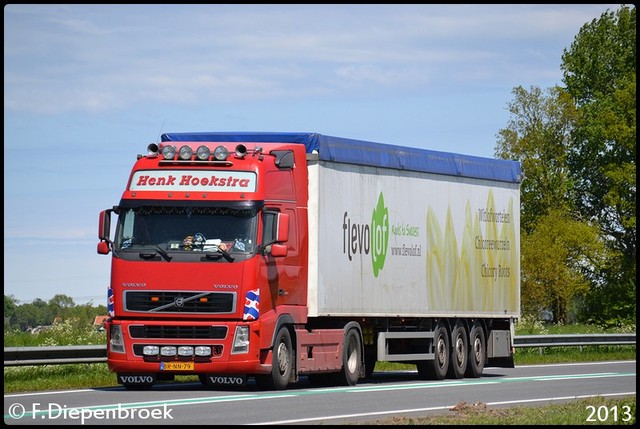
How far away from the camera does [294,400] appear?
19797 millimetres

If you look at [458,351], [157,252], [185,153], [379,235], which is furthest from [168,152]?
[458,351]

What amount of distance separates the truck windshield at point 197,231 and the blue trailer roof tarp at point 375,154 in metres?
2.46

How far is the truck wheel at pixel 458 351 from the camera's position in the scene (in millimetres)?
27969

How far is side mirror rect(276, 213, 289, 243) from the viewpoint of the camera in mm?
21656

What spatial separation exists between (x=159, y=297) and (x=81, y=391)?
1.99 m

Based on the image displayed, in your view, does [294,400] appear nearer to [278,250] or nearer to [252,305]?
[252,305]

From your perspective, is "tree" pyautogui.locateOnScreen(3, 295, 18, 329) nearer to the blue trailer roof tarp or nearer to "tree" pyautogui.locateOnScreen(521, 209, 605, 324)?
the blue trailer roof tarp

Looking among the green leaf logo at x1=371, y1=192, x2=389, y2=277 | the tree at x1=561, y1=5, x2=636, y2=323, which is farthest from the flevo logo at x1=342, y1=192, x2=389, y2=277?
the tree at x1=561, y1=5, x2=636, y2=323

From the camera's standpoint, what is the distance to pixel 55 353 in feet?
79.9

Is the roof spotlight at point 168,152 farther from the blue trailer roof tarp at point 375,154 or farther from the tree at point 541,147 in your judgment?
the tree at point 541,147

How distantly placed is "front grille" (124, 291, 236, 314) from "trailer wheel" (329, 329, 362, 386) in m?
3.40

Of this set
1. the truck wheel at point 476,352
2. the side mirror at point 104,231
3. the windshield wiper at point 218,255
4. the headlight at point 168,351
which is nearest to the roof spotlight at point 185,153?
the side mirror at point 104,231

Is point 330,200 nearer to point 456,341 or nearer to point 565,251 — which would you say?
point 456,341

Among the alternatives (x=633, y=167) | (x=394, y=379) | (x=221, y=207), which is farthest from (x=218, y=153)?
(x=633, y=167)
